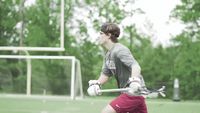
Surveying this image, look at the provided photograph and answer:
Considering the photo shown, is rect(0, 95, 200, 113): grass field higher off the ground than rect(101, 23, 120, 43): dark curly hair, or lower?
lower

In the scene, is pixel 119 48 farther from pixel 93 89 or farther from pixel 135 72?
pixel 93 89

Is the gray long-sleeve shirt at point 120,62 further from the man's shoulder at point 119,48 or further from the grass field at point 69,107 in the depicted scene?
the grass field at point 69,107

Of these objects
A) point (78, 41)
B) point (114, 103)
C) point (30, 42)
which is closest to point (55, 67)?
point (30, 42)

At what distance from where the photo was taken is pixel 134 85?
527cm

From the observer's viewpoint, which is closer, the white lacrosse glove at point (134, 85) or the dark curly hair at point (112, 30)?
the white lacrosse glove at point (134, 85)

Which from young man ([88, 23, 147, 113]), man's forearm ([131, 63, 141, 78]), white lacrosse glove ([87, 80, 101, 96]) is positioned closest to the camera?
man's forearm ([131, 63, 141, 78])

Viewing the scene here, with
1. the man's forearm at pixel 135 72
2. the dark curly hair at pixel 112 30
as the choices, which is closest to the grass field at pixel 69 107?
the dark curly hair at pixel 112 30

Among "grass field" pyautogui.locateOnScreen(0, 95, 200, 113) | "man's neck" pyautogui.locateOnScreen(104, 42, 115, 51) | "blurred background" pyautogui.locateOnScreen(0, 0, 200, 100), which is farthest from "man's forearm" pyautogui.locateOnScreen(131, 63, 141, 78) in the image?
"blurred background" pyautogui.locateOnScreen(0, 0, 200, 100)

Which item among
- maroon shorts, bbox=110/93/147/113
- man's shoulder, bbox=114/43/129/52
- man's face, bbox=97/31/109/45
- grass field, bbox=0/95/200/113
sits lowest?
grass field, bbox=0/95/200/113

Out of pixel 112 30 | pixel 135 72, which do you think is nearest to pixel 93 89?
pixel 135 72

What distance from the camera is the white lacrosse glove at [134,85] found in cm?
528

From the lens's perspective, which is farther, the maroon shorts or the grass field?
the grass field

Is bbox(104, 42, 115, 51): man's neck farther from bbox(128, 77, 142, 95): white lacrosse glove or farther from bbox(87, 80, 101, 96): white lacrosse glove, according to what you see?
bbox(128, 77, 142, 95): white lacrosse glove

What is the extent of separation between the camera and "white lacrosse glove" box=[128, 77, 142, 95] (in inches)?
208
